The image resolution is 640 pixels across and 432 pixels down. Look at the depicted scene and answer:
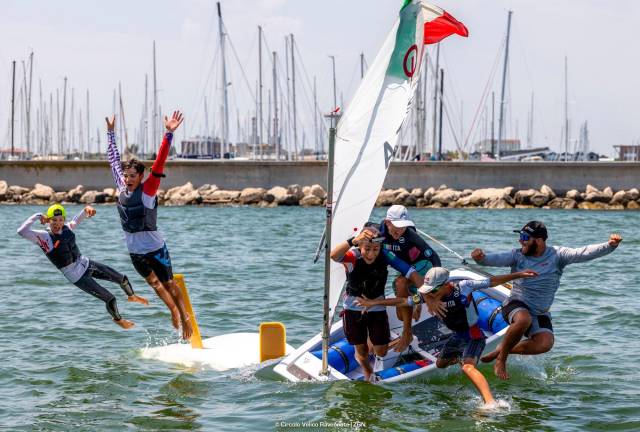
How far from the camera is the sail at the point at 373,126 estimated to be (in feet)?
32.3

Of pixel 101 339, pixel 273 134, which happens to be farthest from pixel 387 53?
pixel 273 134

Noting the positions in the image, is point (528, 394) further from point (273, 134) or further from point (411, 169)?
point (273, 134)

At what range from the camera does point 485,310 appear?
11.8 metres

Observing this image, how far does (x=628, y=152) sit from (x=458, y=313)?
85.2 m

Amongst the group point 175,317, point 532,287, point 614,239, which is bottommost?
point 175,317

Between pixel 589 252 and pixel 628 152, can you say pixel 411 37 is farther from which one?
pixel 628 152

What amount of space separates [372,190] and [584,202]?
40924 mm

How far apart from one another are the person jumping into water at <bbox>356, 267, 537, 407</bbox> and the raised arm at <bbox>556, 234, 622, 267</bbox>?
0.56 metres

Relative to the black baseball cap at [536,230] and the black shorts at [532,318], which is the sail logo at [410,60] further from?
the black shorts at [532,318]

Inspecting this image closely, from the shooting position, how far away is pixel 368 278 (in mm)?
9898

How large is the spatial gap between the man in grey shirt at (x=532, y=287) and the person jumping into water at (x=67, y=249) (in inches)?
171

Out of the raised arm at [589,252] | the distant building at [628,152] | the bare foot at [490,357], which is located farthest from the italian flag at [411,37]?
the distant building at [628,152]

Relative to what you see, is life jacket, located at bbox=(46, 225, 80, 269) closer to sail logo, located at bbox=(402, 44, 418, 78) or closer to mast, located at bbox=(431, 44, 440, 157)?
sail logo, located at bbox=(402, 44, 418, 78)

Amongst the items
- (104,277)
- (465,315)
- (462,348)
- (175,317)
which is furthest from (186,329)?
(465,315)
